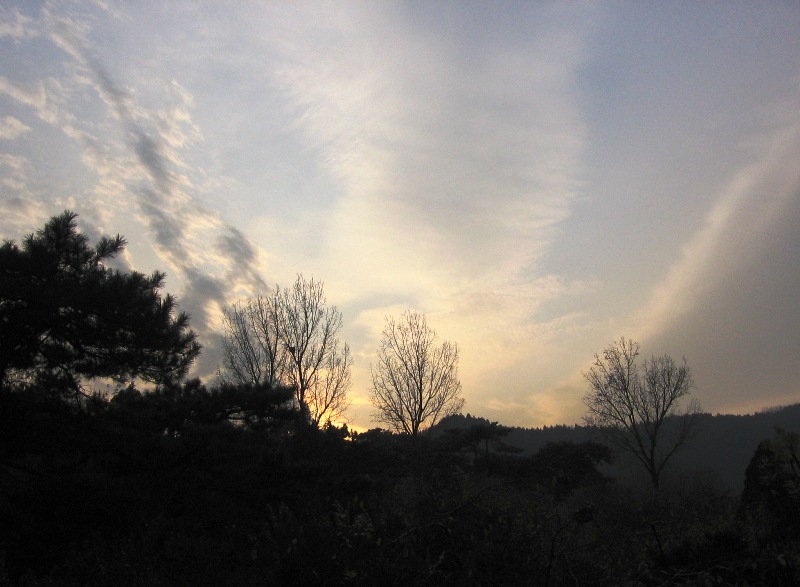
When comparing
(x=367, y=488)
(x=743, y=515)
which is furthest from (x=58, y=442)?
(x=743, y=515)

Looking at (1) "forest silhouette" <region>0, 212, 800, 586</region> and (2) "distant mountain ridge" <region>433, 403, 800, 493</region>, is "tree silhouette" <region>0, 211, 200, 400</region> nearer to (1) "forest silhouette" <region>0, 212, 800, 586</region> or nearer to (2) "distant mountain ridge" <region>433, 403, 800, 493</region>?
(1) "forest silhouette" <region>0, 212, 800, 586</region>

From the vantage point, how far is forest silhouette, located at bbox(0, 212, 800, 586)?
5309 millimetres

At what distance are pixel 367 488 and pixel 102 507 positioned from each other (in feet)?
21.2

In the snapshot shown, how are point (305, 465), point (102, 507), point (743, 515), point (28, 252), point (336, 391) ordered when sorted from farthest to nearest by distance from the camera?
point (336, 391)
point (305, 465)
point (743, 515)
point (28, 252)
point (102, 507)

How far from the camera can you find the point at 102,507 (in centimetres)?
966

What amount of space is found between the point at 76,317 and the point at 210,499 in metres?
4.58

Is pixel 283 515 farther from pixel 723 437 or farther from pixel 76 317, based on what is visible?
pixel 723 437

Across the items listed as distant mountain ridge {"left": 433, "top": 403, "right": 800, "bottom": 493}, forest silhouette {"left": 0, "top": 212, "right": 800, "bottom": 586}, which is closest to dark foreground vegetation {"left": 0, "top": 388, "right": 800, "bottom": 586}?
forest silhouette {"left": 0, "top": 212, "right": 800, "bottom": 586}

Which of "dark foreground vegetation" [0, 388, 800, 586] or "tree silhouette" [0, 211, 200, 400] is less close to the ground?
"tree silhouette" [0, 211, 200, 400]

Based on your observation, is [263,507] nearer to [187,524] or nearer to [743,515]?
[187,524]

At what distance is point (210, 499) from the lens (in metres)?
11.5

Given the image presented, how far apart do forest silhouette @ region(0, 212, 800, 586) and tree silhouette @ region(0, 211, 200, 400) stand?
3cm

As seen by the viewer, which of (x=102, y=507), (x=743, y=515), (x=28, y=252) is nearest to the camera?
(x=102, y=507)

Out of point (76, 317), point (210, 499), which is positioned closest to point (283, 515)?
point (210, 499)
